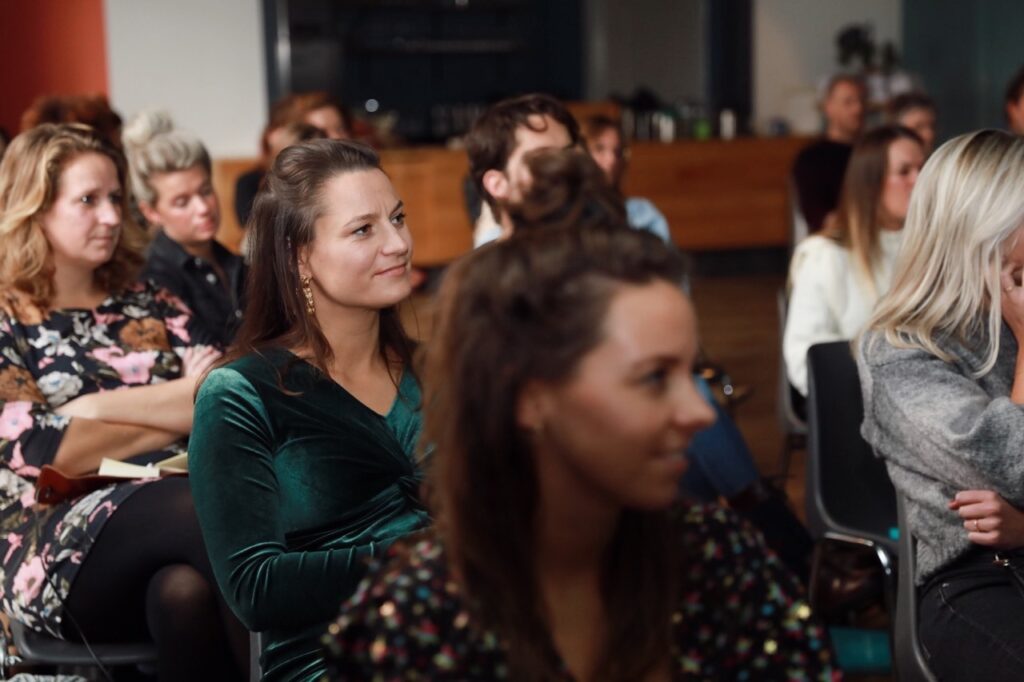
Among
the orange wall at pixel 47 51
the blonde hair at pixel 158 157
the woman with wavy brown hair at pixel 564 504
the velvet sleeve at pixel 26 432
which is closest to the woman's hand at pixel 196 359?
the velvet sleeve at pixel 26 432

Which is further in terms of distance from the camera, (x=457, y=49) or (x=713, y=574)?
(x=457, y=49)

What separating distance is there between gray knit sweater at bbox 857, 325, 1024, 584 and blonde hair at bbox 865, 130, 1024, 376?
3 cm

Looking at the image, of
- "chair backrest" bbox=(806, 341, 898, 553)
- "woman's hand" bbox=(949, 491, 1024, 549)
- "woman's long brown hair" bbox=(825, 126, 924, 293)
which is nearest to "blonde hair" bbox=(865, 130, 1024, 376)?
"woman's hand" bbox=(949, 491, 1024, 549)

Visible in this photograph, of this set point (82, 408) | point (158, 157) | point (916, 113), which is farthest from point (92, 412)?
point (916, 113)

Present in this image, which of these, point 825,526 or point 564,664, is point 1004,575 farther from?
point 564,664

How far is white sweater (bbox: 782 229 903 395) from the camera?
3492 millimetres

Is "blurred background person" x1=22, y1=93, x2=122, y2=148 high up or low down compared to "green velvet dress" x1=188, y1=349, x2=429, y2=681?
up

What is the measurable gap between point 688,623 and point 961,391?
0.93 m

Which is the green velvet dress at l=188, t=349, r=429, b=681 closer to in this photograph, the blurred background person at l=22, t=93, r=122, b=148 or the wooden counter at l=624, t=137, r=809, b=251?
the blurred background person at l=22, t=93, r=122, b=148

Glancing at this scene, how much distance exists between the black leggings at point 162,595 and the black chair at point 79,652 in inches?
1.0

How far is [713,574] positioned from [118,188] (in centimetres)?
190

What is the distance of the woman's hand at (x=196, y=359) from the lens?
2.78 m

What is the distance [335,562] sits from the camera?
176 centimetres

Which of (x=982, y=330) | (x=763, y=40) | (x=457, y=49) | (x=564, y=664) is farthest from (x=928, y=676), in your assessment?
(x=457, y=49)
